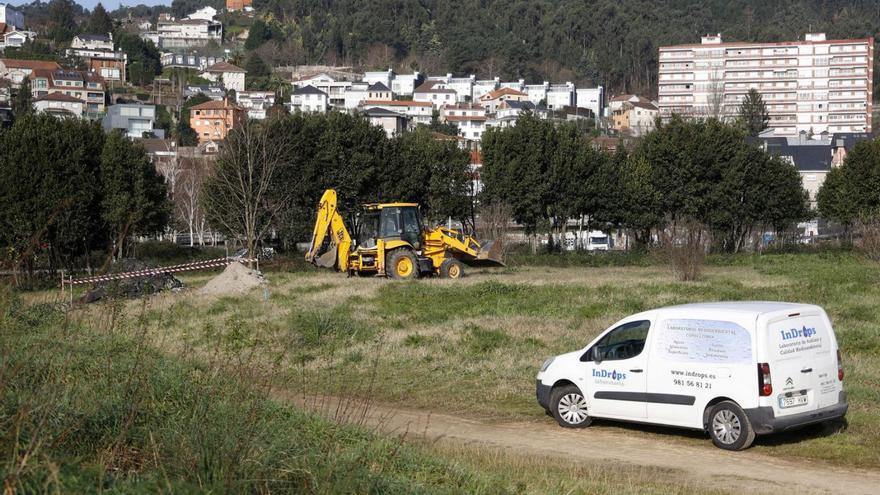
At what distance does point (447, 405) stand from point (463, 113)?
139m

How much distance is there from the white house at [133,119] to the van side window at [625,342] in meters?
111

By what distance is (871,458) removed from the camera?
1230cm

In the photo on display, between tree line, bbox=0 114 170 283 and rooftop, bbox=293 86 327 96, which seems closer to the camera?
tree line, bbox=0 114 170 283

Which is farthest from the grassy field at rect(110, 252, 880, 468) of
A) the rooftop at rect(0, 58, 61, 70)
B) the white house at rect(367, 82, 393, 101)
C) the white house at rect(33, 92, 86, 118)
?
the white house at rect(367, 82, 393, 101)

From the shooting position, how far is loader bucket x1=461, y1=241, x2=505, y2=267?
127 feet

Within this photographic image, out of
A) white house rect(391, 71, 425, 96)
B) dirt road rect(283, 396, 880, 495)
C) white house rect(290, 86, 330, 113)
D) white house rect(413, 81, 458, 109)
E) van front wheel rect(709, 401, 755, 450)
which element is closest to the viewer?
dirt road rect(283, 396, 880, 495)

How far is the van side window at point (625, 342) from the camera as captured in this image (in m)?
13.6

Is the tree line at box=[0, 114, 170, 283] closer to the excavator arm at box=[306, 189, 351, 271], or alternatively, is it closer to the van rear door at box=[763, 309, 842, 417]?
the excavator arm at box=[306, 189, 351, 271]

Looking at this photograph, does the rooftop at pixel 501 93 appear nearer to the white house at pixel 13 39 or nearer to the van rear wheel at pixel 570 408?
the white house at pixel 13 39

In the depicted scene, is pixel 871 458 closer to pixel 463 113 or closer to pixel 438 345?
pixel 438 345

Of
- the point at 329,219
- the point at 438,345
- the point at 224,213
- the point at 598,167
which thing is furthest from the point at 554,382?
the point at 598,167

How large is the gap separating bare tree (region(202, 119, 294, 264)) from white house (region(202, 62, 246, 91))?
11870cm

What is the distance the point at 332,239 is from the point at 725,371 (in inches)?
1042

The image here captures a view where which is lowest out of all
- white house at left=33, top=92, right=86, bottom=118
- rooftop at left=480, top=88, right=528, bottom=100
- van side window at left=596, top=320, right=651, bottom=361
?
van side window at left=596, top=320, right=651, bottom=361
